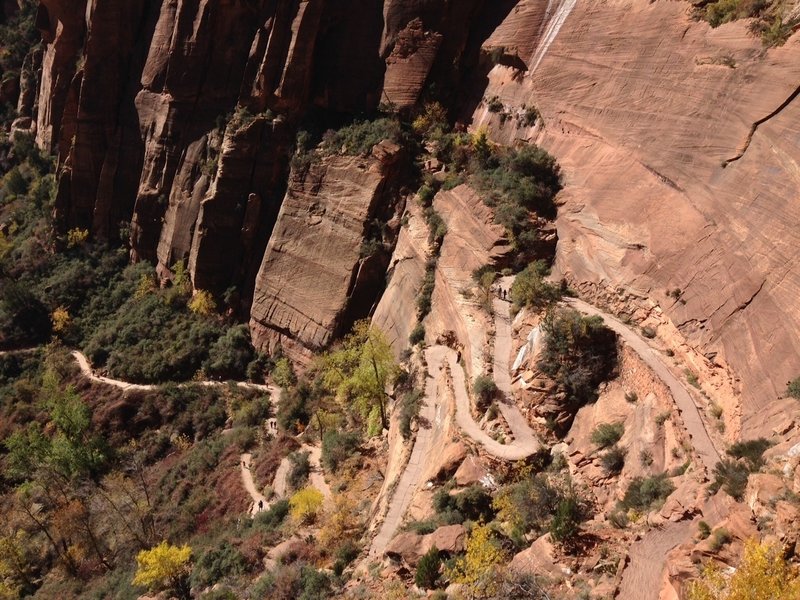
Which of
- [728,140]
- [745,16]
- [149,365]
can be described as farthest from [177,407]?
[745,16]

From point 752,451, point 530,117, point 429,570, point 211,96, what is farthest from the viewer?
point 211,96

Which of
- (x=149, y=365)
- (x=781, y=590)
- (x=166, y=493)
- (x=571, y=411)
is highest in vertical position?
(x=781, y=590)

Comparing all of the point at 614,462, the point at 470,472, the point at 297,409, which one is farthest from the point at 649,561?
the point at 297,409

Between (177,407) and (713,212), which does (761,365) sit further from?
(177,407)

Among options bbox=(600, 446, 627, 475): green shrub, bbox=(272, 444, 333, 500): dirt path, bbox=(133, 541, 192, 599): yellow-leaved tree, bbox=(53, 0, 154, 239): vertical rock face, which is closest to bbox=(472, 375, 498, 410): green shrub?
bbox=(600, 446, 627, 475): green shrub

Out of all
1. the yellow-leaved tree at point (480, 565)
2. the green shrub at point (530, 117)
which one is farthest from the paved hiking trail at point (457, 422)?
the green shrub at point (530, 117)

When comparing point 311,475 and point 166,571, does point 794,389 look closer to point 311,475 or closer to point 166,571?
point 311,475
